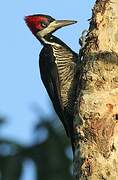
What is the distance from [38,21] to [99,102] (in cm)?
152

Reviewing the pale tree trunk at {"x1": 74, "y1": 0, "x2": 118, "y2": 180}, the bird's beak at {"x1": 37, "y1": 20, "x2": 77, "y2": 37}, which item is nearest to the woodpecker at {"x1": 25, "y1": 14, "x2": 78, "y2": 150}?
the bird's beak at {"x1": 37, "y1": 20, "x2": 77, "y2": 37}

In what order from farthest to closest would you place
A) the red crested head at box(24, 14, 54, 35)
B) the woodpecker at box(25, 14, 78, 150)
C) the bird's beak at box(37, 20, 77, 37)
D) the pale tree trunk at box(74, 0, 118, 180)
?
1. the red crested head at box(24, 14, 54, 35)
2. the bird's beak at box(37, 20, 77, 37)
3. the woodpecker at box(25, 14, 78, 150)
4. the pale tree trunk at box(74, 0, 118, 180)

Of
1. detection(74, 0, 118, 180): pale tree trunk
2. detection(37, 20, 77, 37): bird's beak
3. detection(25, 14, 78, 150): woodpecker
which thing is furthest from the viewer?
detection(37, 20, 77, 37): bird's beak

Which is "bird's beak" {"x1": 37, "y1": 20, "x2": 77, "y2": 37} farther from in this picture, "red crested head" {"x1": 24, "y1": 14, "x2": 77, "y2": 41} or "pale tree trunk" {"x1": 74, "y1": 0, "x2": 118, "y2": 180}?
"pale tree trunk" {"x1": 74, "y1": 0, "x2": 118, "y2": 180}

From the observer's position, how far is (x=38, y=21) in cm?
547

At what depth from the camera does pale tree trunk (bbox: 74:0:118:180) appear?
396 cm

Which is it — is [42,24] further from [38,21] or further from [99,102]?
[99,102]

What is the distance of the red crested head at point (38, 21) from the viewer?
5.42 metres

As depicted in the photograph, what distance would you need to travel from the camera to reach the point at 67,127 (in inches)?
191

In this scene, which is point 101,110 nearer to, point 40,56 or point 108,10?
point 108,10

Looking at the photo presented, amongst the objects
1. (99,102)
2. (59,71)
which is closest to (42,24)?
(59,71)

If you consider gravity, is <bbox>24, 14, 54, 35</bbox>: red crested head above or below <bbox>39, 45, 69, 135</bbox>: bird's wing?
above

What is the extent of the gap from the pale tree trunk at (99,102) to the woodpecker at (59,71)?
40 cm

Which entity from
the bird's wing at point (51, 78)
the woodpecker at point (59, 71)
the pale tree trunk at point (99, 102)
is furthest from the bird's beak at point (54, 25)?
the pale tree trunk at point (99, 102)
